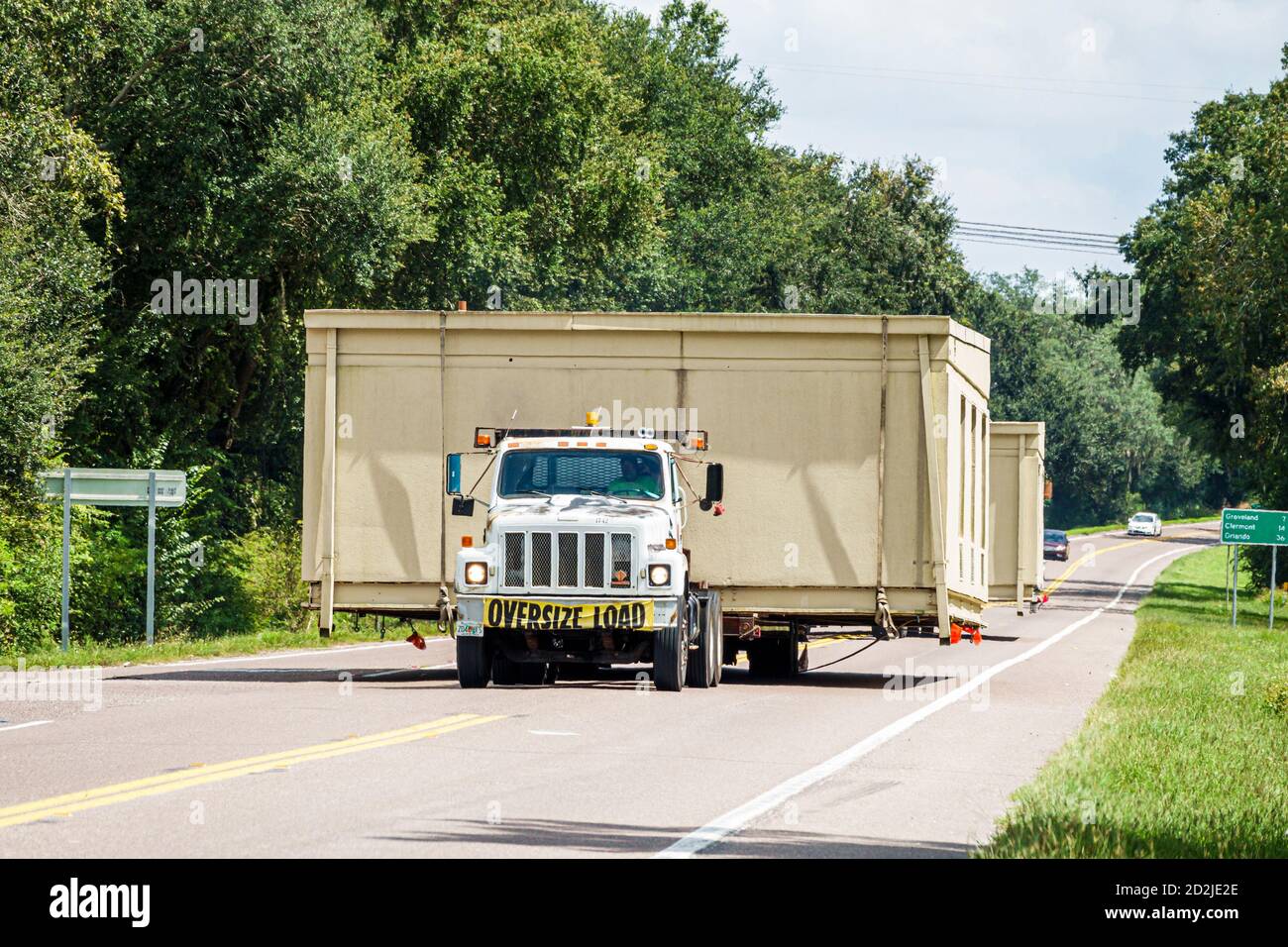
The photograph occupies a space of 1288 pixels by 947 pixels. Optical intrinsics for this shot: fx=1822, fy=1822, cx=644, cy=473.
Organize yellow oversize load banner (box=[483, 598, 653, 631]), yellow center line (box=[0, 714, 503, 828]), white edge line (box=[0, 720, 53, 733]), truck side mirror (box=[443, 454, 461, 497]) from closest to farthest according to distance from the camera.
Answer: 1. yellow center line (box=[0, 714, 503, 828])
2. white edge line (box=[0, 720, 53, 733])
3. yellow oversize load banner (box=[483, 598, 653, 631])
4. truck side mirror (box=[443, 454, 461, 497])

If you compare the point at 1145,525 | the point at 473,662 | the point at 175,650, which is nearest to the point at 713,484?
the point at 473,662

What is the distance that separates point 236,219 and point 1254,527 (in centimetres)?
2752

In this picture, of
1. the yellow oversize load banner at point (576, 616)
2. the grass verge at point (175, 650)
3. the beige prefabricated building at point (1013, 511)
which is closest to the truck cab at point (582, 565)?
the yellow oversize load banner at point (576, 616)

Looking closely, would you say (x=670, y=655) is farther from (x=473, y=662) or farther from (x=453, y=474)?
(x=453, y=474)

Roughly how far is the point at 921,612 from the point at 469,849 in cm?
1218

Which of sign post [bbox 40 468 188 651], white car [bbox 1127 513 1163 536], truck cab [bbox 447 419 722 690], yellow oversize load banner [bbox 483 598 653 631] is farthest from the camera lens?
white car [bbox 1127 513 1163 536]

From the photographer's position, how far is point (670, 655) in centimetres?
1852

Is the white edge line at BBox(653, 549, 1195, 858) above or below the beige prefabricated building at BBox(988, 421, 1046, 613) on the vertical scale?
below

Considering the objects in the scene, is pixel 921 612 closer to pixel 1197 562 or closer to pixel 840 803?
pixel 840 803

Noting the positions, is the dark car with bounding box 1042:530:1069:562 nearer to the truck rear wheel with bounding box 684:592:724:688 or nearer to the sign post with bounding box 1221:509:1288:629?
the sign post with bounding box 1221:509:1288:629

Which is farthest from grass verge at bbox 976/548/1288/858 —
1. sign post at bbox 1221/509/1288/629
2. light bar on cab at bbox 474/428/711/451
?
sign post at bbox 1221/509/1288/629

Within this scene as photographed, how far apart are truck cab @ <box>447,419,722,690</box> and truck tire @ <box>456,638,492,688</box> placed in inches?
0.6

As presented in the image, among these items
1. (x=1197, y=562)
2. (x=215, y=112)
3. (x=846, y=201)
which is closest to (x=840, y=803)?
(x=215, y=112)

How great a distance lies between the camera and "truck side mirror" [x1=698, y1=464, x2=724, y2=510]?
1900cm
